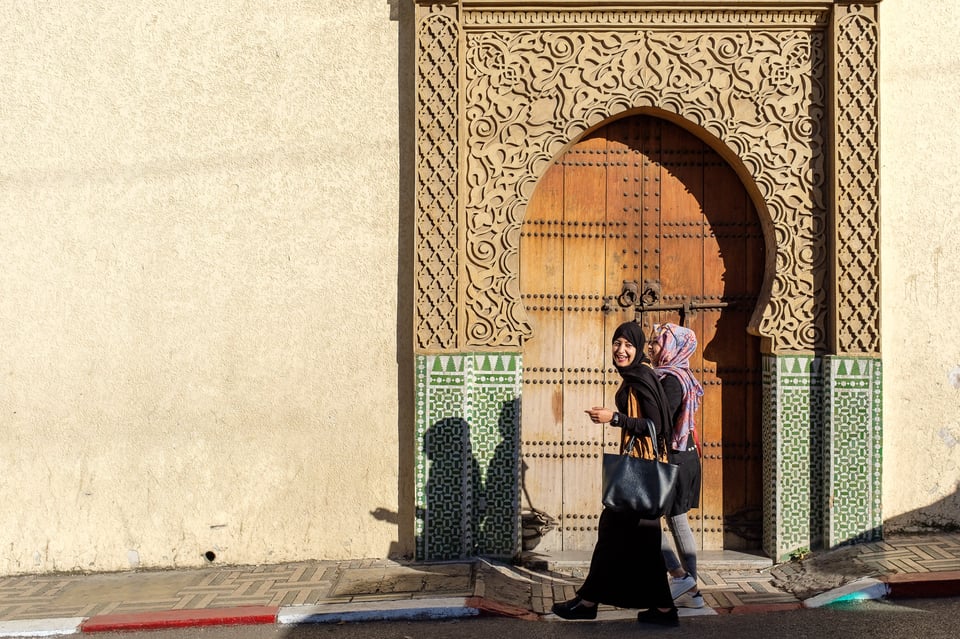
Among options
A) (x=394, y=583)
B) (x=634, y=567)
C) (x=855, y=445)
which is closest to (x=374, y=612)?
(x=394, y=583)

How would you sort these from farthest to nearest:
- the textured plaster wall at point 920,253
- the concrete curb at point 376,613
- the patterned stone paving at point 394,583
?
the textured plaster wall at point 920,253, the patterned stone paving at point 394,583, the concrete curb at point 376,613

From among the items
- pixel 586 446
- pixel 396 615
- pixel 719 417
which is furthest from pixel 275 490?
pixel 719 417

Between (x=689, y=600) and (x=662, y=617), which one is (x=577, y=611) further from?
(x=689, y=600)

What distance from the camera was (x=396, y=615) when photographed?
426cm

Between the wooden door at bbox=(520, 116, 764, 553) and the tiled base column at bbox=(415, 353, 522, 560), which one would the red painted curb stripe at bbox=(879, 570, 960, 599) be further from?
the tiled base column at bbox=(415, 353, 522, 560)

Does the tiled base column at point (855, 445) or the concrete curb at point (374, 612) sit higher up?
the tiled base column at point (855, 445)

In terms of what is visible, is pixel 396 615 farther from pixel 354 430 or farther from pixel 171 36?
pixel 171 36

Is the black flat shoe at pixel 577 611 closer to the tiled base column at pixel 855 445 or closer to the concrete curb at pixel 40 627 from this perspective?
the tiled base column at pixel 855 445

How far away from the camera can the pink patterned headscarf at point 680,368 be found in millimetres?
4324

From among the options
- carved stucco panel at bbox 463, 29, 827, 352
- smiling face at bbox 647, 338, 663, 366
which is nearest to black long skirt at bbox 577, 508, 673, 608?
smiling face at bbox 647, 338, 663, 366

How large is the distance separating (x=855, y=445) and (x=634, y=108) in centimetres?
224

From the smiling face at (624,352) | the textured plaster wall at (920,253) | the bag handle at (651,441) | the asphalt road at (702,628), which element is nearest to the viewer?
the asphalt road at (702,628)

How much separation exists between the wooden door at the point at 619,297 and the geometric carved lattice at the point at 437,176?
504 mm

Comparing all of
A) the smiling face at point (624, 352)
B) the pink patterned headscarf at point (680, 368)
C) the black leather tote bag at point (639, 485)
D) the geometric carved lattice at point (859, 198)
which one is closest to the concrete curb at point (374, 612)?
the black leather tote bag at point (639, 485)
